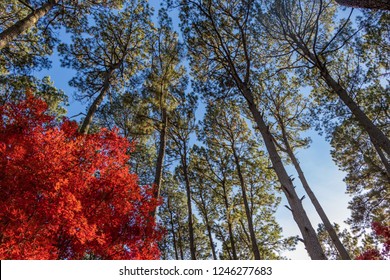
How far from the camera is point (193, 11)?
8445 millimetres

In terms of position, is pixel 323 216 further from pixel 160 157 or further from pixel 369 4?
pixel 369 4

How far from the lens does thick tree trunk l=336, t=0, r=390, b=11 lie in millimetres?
7283

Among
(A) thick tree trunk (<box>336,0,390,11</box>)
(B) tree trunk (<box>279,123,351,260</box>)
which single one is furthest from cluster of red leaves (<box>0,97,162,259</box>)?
(A) thick tree trunk (<box>336,0,390,11</box>)

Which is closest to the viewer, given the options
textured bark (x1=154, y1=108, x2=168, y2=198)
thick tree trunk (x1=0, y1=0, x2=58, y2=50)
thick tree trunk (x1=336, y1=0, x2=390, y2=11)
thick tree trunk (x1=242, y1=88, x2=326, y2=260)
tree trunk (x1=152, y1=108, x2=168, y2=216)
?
thick tree trunk (x1=242, y1=88, x2=326, y2=260)

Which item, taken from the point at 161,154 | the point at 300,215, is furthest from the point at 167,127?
the point at 300,215

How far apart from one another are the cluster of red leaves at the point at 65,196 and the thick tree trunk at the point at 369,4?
363 inches

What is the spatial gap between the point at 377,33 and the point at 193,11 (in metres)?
7.85

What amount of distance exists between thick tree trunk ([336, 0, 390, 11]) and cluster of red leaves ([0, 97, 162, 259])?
363 inches

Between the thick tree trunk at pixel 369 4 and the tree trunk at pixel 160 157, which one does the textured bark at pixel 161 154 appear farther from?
the thick tree trunk at pixel 369 4

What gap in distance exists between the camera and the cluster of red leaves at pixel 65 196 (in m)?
5.57

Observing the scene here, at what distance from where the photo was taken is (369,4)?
25.7 ft

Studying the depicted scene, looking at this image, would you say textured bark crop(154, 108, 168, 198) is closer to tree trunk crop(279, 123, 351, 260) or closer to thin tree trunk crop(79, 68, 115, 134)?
thin tree trunk crop(79, 68, 115, 134)

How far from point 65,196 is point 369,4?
10561mm
